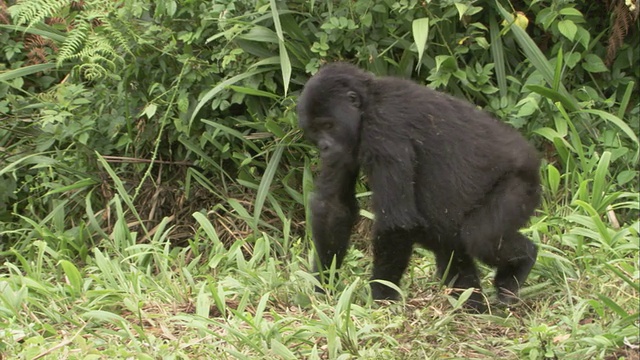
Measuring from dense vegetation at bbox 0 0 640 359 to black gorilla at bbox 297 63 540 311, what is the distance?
244 millimetres

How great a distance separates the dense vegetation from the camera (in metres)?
4.75

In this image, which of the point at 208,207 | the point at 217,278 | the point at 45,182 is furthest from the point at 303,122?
the point at 45,182

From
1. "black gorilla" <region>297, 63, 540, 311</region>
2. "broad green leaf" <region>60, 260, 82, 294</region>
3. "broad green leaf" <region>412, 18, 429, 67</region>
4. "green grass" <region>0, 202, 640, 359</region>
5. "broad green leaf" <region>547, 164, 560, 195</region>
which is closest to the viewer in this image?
"green grass" <region>0, 202, 640, 359</region>

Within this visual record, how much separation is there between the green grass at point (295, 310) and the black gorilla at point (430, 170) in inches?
9.1

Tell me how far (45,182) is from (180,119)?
3.76ft

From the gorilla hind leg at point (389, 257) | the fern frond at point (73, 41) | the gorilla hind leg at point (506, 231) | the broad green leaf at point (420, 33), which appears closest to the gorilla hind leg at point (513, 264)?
the gorilla hind leg at point (506, 231)

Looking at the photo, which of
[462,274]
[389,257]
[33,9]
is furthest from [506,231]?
[33,9]

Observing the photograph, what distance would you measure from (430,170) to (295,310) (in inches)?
39.2

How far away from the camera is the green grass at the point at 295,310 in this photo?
379cm

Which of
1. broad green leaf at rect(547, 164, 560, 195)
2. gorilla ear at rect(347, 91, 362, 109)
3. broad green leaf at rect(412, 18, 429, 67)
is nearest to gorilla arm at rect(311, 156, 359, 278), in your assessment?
gorilla ear at rect(347, 91, 362, 109)

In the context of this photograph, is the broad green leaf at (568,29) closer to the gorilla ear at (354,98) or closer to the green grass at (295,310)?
the green grass at (295,310)

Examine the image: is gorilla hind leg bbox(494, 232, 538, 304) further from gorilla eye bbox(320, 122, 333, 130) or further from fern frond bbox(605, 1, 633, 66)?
fern frond bbox(605, 1, 633, 66)

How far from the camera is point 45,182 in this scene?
21.0ft

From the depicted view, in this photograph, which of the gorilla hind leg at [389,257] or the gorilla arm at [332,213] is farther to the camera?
the gorilla arm at [332,213]
